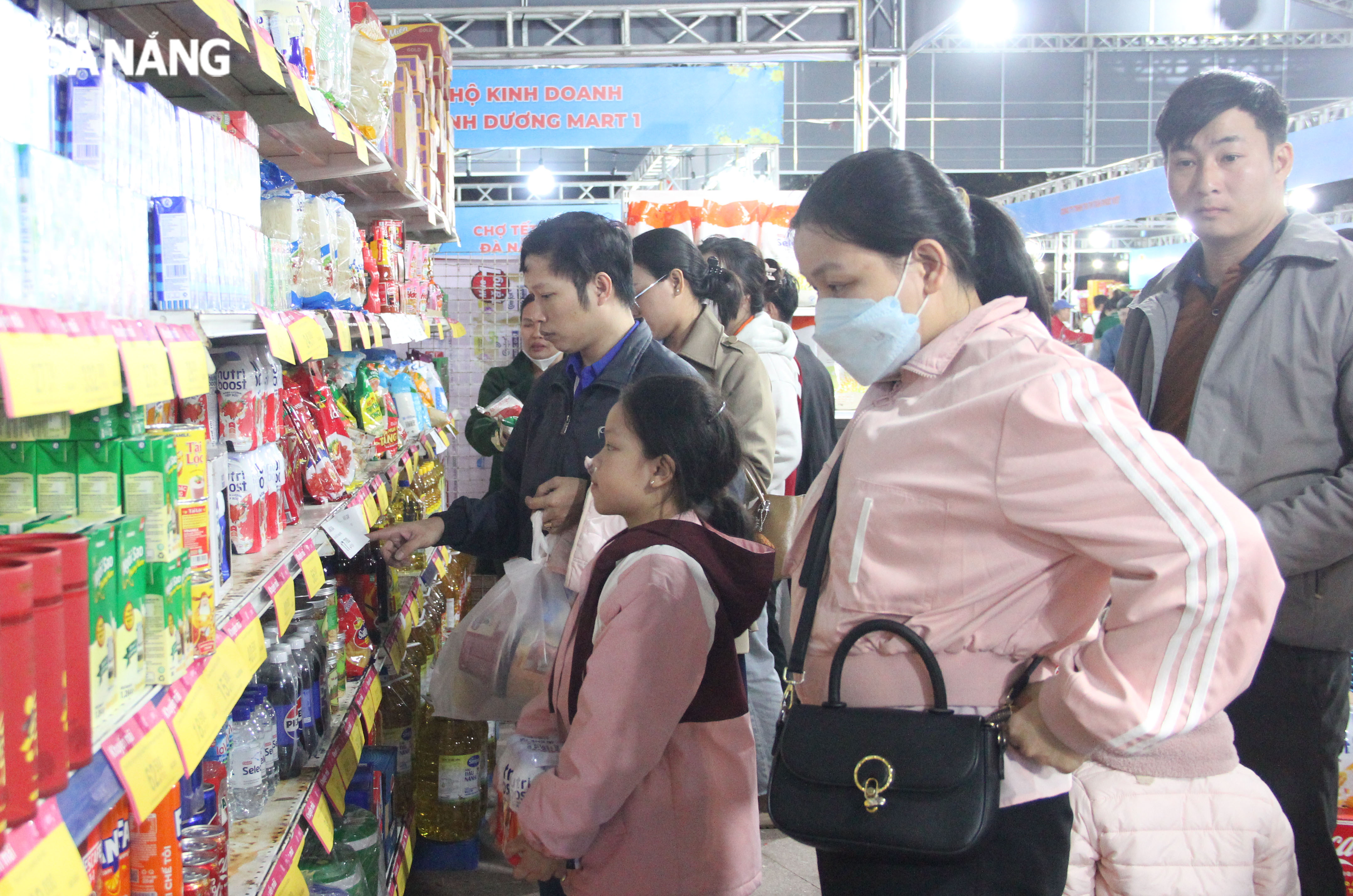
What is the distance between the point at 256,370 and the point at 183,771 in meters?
0.96

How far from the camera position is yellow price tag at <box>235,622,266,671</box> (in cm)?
155

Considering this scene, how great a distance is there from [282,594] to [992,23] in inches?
762

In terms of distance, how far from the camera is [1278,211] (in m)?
2.25

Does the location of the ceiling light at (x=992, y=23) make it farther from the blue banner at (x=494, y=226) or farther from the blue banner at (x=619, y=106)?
the blue banner at (x=619, y=106)

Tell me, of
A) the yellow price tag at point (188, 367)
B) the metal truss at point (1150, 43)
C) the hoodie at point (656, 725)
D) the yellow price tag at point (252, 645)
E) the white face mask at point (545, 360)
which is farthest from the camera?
the metal truss at point (1150, 43)

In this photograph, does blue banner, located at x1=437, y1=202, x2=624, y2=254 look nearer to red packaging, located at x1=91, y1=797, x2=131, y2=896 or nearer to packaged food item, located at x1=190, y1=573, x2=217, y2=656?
packaged food item, located at x1=190, y1=573, x2=217, y2=656

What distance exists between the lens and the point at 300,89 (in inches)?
81.0

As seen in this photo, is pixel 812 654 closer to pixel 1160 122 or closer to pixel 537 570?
pixel 537 570

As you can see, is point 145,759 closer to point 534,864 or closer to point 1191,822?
point 534,864

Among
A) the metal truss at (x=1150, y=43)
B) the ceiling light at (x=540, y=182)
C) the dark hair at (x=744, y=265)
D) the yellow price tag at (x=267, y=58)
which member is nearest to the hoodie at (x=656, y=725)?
the yellow price tag at (x=267, y=58)

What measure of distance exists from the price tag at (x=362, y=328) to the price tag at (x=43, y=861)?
5.66ft

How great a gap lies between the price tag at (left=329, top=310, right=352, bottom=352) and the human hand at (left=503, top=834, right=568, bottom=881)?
113 cm

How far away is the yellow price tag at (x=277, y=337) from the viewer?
1757mm

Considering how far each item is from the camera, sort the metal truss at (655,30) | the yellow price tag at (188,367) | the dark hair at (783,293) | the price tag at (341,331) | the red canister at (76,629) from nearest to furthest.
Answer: the red canister at (76,629) < the yellow price tag at (188,367) < the price tag at (341,331) < the dark hair at (783,293) < the metal truss at (655,30)
